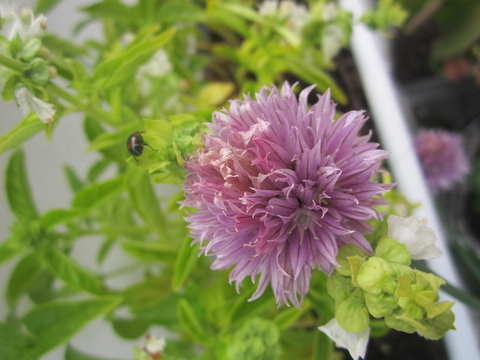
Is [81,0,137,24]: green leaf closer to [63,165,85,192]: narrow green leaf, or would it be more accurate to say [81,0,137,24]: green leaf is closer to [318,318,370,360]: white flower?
[63,165,85,192]: narrow green leaf

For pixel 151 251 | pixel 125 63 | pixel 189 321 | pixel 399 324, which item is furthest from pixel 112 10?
pixel 399 324

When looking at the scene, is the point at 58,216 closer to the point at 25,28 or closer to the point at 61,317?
the point at 61,317

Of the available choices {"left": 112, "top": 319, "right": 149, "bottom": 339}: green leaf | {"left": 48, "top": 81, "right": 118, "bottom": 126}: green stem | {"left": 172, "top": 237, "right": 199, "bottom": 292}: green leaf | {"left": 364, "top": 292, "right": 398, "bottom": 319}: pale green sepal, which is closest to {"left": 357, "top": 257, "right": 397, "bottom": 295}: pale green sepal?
{"left": 364, "top": 292, "right": 398, "bottom": 319}: pale green sepal

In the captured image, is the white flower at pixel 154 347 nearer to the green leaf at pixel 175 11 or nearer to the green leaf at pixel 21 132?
the green leaf at pixel 21 132

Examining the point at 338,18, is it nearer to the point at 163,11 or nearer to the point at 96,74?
the point at 163,11

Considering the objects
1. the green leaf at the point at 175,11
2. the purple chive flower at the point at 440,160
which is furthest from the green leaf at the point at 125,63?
the purple chive flower at the point at 440,160
